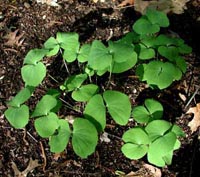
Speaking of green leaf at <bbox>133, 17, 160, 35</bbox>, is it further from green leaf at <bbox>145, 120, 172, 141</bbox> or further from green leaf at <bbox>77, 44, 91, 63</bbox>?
green leaf at <bbox>145, 120, 172, 141</bbox>

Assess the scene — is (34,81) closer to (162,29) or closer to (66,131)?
(66,131)

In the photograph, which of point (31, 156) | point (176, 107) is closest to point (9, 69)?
point (31, 156)

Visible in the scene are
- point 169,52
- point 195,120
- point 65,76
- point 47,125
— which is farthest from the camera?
point 65,76

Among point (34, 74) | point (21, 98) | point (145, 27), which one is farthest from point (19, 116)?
point (145, 27)

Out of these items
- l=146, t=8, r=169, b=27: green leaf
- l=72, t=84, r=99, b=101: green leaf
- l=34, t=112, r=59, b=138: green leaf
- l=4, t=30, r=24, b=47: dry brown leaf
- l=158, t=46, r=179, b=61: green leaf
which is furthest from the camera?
l=4, t=30, r=24, b=47: dry brown leaf

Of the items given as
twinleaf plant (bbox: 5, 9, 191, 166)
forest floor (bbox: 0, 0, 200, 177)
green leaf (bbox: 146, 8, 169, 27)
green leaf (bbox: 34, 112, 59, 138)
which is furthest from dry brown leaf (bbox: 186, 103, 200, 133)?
green leaf (bbox: 34, 112, 59, 138)

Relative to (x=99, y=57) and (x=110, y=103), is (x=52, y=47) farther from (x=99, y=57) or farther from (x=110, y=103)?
(x=110, y=103)
